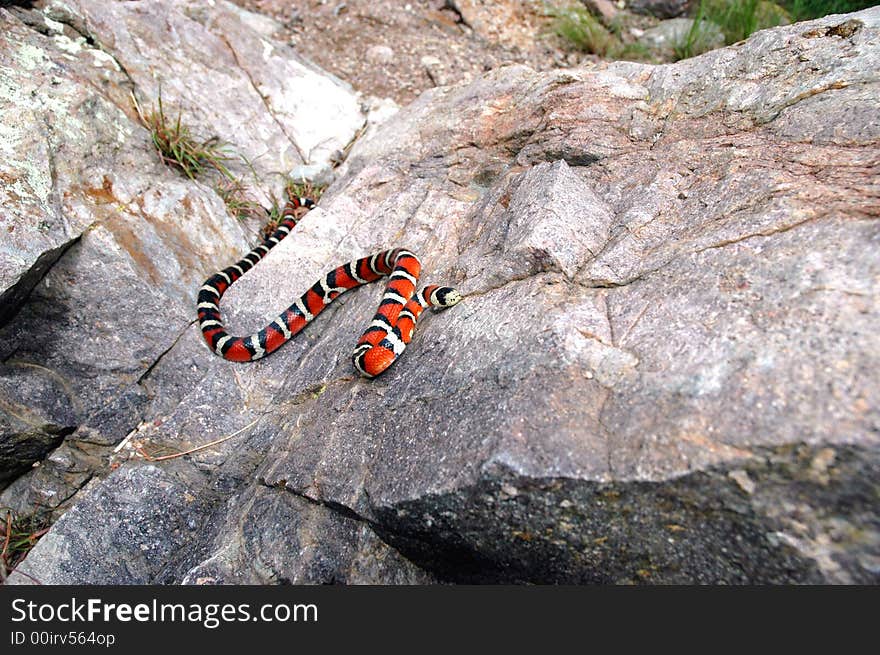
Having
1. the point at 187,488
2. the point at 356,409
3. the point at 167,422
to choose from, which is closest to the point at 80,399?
the point at 167,422

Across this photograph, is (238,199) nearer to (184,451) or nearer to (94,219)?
(94,219)

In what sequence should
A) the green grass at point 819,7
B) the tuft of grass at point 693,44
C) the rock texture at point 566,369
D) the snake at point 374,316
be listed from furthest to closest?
the tuft of grass at point 693,44
the green grass at point 819,7
the snake at point 374,316
the rock texture at point 566,369

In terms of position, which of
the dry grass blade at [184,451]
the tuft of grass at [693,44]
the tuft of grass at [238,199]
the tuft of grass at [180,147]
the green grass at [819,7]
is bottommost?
the green grass at [819,7]

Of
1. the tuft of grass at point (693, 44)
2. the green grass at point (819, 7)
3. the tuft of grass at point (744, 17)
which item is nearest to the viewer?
the green grass at point (819, 7)

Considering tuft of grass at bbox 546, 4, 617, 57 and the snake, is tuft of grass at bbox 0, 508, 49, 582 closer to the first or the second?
the snake

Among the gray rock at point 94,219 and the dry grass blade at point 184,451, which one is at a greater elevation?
the gray rock at point 94,219

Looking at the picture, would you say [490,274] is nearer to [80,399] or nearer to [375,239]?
[375,239]

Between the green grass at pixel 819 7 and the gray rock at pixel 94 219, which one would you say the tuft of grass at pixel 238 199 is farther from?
the green grass at pixel 819 7

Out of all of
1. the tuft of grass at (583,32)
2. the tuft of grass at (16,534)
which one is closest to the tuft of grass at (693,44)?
the tuft of grass at (583,32)
